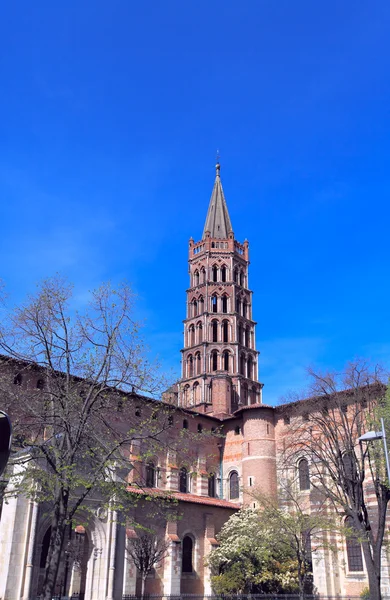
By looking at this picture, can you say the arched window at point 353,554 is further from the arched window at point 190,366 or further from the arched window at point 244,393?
the arched window at point 190,366

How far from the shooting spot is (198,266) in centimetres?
7050

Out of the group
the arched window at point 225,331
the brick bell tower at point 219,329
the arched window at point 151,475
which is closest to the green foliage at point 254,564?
the arched window at point 151,475

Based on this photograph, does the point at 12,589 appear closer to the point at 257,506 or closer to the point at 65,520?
the point at 65,520

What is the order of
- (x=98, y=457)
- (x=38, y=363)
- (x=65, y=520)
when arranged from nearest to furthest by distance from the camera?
(x=65, y=520) < (x=38, y=363) < (x=98, y=457)

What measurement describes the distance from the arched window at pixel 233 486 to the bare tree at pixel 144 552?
13.6 m

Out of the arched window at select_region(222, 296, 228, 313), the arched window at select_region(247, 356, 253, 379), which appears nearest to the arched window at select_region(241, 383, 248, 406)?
the arched window at select_region(247, 356, 253, 379)

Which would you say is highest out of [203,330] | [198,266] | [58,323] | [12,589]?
[198,266]

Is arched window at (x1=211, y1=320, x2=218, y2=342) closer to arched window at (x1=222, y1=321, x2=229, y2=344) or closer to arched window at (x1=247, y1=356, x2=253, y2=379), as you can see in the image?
arched window at (x1=222, y1=321, x2=229, y2=344)

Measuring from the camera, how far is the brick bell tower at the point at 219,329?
197 ft

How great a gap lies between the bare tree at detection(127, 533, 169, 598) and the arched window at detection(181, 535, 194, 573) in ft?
15.2

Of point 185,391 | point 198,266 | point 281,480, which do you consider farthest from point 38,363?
point 198,266

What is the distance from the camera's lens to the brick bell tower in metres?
60.2

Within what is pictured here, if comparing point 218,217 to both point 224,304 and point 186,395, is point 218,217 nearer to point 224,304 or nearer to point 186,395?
point 224,304

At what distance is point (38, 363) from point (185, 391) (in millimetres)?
41490
